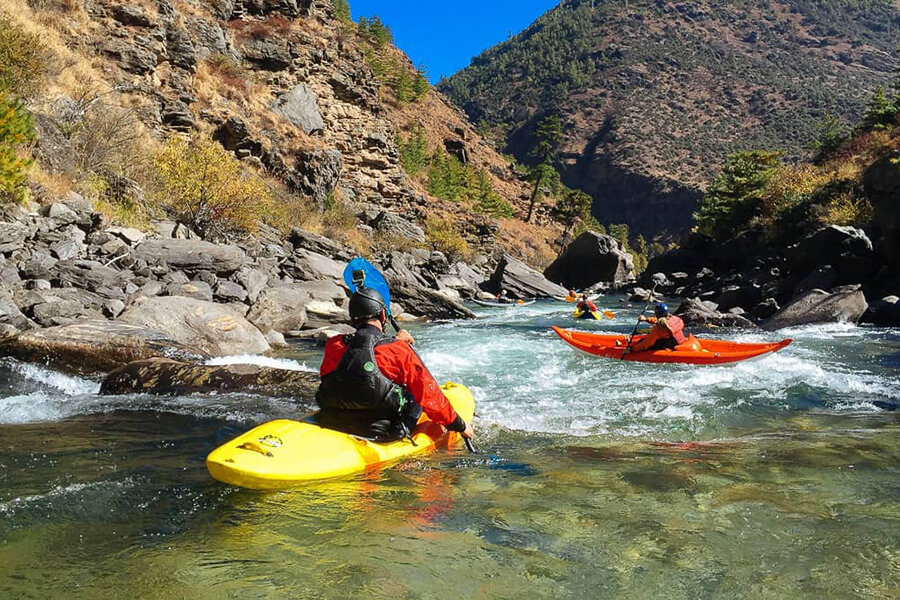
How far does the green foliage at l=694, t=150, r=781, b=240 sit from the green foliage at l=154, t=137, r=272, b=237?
21.1 m

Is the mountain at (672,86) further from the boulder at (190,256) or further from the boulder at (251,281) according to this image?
the boulder at (190,256)

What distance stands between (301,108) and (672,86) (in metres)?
94.1

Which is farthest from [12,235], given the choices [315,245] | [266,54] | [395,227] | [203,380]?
[266,54]

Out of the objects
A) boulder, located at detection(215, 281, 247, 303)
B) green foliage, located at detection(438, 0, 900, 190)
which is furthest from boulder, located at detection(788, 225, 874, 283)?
green foliage, located at detection(438, 0, 900, 190)

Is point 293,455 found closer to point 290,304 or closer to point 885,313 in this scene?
point 290,304

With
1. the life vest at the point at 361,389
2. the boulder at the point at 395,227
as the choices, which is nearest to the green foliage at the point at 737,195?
the boulder at the point at 395,227

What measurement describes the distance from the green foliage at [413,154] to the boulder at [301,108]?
37.8 feet

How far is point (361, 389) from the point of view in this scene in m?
3.75

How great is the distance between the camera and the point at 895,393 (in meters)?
6.72

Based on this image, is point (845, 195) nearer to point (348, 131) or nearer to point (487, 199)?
point (348, 131)

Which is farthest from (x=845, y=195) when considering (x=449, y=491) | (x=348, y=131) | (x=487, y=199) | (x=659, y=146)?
(x=659, y=146)

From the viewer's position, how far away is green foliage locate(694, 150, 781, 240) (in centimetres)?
2642

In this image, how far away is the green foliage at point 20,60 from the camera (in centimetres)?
1384

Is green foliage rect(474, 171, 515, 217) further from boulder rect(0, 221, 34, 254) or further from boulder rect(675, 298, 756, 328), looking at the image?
boulder rect(0, 221, 34, 254)
